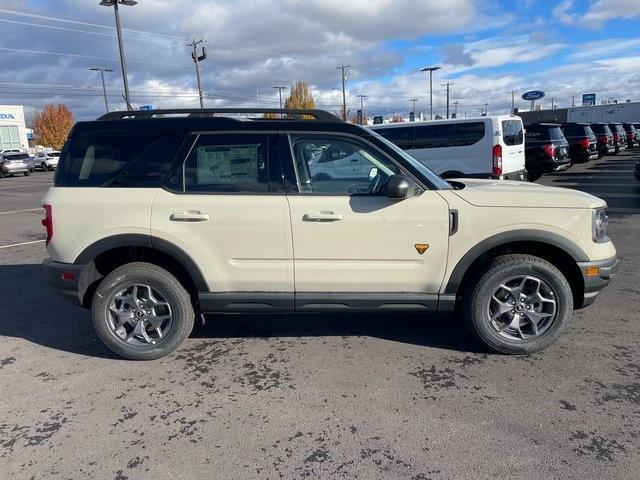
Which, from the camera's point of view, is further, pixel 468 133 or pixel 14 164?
pixel 14 164

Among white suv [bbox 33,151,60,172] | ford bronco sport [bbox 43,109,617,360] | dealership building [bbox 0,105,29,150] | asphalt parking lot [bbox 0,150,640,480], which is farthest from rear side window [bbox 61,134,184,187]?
dealership building [bbox 0,105,29,150]

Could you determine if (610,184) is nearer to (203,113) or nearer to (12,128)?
(203,113)

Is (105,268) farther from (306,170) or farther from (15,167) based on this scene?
(15,167)

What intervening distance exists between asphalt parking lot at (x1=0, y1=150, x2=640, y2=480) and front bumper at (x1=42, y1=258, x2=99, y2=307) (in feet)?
1.85

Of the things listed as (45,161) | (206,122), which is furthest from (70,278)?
(45,161)

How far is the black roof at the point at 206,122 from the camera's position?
152 inches

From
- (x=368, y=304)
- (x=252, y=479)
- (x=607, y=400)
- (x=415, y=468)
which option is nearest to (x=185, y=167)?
(x=368, y=304)

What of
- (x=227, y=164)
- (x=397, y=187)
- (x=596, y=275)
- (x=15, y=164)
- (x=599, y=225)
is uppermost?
(x=15, y=164)

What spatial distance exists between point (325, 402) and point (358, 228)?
1280 mm

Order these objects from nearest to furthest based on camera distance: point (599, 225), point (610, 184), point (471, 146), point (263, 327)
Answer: point (599, 225) < point (263, 327) < point (471, 146) < point (610, 184)

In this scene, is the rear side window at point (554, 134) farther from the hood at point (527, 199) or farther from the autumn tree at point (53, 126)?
the autumn tree at point (53, 126)

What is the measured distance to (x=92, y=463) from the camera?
2703mm

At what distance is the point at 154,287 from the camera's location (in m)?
3.88

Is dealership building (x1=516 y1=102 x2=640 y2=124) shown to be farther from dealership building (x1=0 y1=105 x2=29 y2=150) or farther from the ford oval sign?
dealership building (x1=0 y1=105 x2=29 y2=150)
